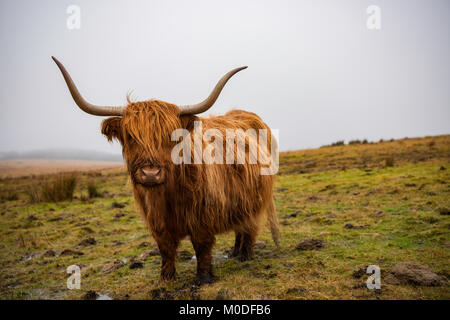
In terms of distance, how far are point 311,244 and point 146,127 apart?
3.23 meters

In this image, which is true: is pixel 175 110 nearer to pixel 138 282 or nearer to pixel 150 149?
pixel 150 149

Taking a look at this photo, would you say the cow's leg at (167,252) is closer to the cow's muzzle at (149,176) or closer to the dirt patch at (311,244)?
the cow's muzzle at (149,176)

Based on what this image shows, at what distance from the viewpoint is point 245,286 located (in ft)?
10.9

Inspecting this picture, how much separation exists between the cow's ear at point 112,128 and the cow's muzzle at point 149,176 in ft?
2.17

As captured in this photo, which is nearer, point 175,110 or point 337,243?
point 175,110

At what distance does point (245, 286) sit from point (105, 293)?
1760 mm

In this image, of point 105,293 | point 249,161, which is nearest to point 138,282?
point 105,293

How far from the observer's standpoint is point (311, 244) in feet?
15.0

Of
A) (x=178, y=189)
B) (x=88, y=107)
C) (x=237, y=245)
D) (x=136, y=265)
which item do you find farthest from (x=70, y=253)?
(x=88, y=107)

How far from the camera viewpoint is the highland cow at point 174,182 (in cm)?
→ 289

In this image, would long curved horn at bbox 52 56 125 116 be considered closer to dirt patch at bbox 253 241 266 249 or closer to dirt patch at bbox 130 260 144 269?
dirt patch at bbox 130 260 144 269

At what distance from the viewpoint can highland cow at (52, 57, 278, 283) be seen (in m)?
2.89

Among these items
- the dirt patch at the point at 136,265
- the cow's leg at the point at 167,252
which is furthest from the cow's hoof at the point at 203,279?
the dirt patch at the point at 136,265

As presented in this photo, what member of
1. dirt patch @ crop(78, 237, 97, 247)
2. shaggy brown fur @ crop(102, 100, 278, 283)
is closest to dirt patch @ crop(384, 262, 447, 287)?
shaggy brown fur @ crop(102, 100, 278, 283)
